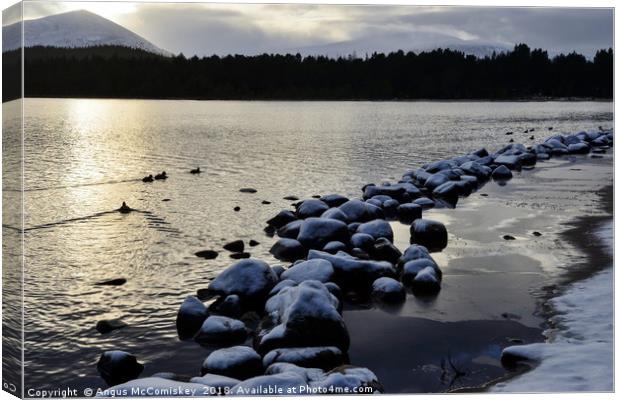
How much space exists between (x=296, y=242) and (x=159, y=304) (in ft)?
10.5

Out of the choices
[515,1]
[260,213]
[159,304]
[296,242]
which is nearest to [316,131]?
[260,213]

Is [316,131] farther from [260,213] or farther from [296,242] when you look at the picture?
[296,242]

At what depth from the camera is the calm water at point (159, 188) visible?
873 cm

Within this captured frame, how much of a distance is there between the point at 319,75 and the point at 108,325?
26.8 ft

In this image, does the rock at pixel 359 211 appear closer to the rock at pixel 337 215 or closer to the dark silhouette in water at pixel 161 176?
the rock at pixel 337 215

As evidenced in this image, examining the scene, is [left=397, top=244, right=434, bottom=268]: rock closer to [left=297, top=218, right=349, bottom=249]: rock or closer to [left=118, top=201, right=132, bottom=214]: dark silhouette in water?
[left=297, top=218, right=349, bottom=249]: rock

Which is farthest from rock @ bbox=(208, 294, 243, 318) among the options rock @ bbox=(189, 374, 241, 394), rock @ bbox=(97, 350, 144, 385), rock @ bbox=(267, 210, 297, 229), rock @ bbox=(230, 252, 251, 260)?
rock @ bbox=(267, 210, 297, 229)

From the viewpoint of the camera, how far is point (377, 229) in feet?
41.2

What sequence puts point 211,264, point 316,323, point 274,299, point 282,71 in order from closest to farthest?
point 316,323, point 274,299, point 211,264, point 282,71

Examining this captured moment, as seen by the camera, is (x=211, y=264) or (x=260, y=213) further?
(x=260, y=213)

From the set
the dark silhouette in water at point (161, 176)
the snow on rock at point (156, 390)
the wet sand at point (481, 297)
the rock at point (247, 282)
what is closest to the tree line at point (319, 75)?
the wet sand at point (481, 297)

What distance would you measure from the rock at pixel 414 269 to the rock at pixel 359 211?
10.8 feet

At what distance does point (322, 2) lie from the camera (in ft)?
24.0

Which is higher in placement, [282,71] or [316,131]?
[282,71]
